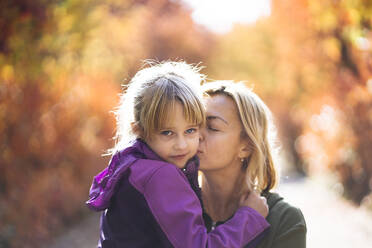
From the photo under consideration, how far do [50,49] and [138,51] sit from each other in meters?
9.40

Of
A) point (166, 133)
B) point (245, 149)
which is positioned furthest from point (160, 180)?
point (245, 149)

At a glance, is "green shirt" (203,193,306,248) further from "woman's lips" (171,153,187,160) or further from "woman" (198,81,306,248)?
"woman's lips" (171,153,187,160)

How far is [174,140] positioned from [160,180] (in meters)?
0.28

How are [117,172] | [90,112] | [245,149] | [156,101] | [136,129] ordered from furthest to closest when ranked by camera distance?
[90,112]
[245,149]
[136,129]
[156,101]
[117,172]

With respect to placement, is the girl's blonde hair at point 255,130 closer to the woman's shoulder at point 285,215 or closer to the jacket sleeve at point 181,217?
the woman's shoulder at point 285,215

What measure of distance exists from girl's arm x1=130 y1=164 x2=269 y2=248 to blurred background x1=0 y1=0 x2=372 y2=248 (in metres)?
2.00

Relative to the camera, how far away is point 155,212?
2.14 meters

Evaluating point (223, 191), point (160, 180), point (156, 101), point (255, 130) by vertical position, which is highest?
point (156, 101)

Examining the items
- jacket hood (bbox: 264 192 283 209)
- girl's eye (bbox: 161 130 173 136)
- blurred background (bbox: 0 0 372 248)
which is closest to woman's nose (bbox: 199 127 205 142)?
girl's eye (bbox: 161 130 173 136)

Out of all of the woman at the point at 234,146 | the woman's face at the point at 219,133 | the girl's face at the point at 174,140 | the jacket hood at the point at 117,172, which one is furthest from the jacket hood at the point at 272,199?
the girl's face at the point at 174,140

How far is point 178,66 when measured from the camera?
2.75 m

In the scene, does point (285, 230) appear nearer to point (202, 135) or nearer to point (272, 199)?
point (272, 199)

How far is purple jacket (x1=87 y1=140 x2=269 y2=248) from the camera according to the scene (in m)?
2.13

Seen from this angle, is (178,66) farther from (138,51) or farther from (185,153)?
(138,51)
